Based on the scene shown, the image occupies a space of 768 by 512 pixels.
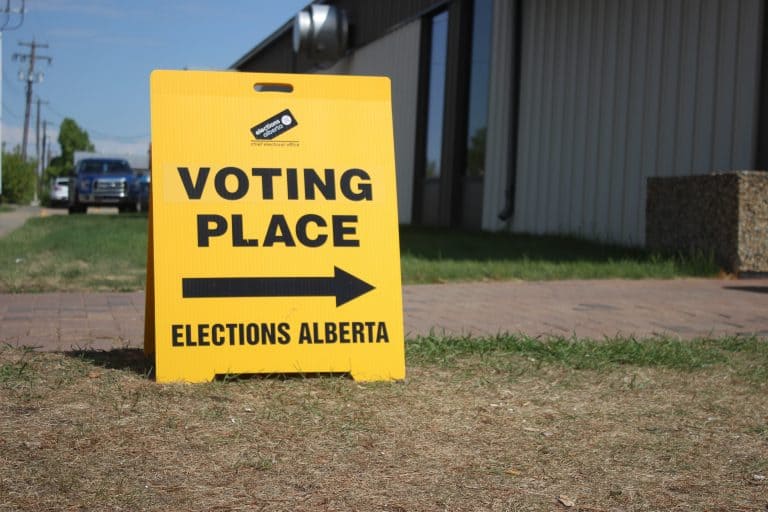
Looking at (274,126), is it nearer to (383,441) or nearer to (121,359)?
(121,359)

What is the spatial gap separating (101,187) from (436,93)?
50.0 feet

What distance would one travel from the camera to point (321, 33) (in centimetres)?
2603

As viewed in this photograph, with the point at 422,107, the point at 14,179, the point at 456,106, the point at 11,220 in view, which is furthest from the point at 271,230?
the point at 14,179

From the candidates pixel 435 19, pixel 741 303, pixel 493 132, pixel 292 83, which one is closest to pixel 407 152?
pixel 435 19

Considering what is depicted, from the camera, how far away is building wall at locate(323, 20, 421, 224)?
21.1m

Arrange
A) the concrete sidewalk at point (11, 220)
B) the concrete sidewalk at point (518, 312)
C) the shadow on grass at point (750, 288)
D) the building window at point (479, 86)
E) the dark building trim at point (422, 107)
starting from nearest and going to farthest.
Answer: the concrete sidewalk at point (518, 312)
the shadow on grass at point (750, 288)
the building window at point (479, 86)
the concrete sidewalk at point (11, 220)
the dark building trim at point (422, 107)

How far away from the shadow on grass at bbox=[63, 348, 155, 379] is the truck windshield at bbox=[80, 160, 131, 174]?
28097 millimetres

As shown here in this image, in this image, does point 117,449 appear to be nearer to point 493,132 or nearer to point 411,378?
point 411,378

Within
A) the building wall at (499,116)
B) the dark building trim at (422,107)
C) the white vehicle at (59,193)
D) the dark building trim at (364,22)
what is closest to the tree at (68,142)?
the white vehicle at (59,193)

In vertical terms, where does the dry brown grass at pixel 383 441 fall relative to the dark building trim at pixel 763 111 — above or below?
below

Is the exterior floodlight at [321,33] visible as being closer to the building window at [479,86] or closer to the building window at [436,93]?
the building window at [436,93]

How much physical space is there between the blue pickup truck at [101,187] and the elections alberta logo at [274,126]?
28044 millimetres

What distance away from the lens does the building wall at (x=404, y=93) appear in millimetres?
21094

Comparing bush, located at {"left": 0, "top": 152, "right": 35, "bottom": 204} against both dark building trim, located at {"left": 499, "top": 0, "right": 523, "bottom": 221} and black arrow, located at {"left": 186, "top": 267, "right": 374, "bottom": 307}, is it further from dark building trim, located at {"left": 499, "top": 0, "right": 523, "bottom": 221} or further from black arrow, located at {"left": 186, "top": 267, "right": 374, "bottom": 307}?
black arrow, located at {"left": 186, "top": 267, "right": 374, "bottom": 307}
